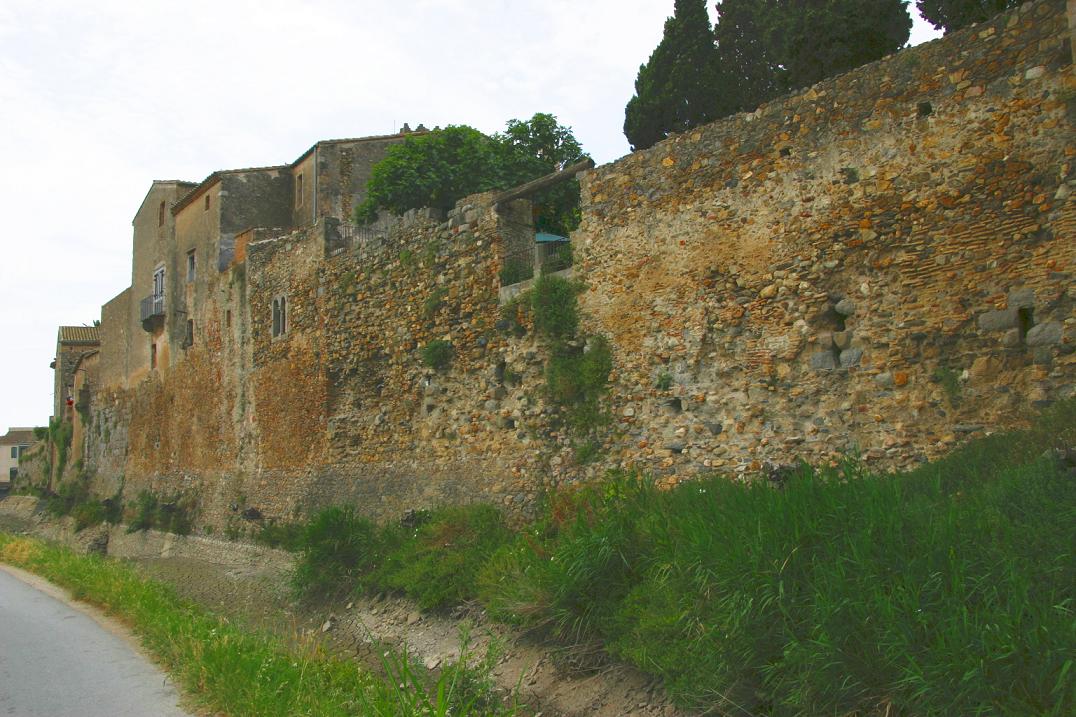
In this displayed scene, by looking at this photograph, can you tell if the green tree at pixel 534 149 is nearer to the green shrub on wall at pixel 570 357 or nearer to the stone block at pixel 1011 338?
the green shrub on wall at pixel 570 357

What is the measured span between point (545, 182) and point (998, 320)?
19.1 ft

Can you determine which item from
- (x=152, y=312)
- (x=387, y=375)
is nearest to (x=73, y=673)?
(x=387, y=375)

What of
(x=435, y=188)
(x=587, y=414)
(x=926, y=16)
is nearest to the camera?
(x=587, y=414)

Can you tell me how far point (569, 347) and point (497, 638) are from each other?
3.74 meters

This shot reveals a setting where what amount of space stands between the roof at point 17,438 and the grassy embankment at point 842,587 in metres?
63.9

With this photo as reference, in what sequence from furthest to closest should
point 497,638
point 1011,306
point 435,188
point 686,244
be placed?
point 435,188
point 686,244
point 497,638
point 1011,306

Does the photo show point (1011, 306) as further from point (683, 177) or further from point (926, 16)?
point (926, 16)

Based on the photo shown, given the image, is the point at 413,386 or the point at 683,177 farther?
the point at 413,386

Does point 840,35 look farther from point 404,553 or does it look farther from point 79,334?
point 79,334

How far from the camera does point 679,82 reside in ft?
50.9

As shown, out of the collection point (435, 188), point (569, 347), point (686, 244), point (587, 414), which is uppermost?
point (435, 188)

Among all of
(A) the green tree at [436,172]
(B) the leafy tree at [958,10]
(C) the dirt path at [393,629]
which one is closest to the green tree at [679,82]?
(A) the green tree at [436,172]

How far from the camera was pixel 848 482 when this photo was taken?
21.9 ft

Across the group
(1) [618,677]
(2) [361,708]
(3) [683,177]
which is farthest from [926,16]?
(2) [361,708]
